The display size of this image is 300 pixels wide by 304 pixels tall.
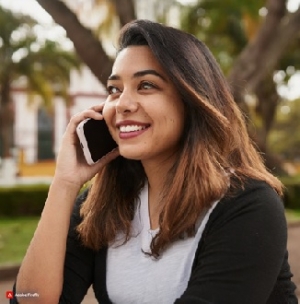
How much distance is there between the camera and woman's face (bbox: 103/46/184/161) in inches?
60.8

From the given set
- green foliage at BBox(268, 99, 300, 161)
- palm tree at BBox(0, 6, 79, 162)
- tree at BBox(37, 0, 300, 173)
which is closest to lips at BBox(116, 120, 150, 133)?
tree at BBox(37, 0, 300, 173)

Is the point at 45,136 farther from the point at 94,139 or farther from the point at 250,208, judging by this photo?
the point at 250,208

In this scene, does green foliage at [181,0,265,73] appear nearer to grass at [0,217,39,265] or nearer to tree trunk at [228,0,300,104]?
tree trunk at [228,0,300,104]

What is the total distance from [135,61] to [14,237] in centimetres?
745

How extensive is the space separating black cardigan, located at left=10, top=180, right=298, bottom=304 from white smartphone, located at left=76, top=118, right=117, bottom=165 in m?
0.53

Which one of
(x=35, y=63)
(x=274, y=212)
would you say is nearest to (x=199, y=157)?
(x=274, y=212)

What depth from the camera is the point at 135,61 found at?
1573 mm

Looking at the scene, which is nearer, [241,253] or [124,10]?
[241,253]

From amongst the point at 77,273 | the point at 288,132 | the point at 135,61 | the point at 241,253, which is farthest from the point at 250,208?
the point at 288,132

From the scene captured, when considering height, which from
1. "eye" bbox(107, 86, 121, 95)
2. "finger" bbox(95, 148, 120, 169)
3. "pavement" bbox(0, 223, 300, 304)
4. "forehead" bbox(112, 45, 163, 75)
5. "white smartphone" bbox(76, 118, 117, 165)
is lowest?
"pavement" bbox(0, 223, 300, 304)

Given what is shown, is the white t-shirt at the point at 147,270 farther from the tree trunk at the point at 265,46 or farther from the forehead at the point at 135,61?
the tree trunk at the point at 265,46

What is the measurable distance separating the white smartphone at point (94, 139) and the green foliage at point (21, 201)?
1038 centimetres

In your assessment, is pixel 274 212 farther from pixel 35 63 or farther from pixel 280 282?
pixel 35 63

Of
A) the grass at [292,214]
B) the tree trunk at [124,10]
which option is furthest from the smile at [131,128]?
the grass at [292,214]
